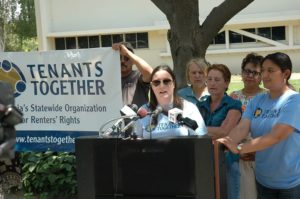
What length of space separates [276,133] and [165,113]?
823 mm

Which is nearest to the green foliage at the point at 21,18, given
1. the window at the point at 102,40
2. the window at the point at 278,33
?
the window at the point at 102,40

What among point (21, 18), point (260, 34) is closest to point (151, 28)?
point (260, 34)

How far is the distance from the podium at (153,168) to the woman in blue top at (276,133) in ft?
1.48

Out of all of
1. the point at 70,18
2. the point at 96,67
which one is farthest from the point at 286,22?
the point at 96,67

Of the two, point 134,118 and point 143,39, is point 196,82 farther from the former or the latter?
point 143,39

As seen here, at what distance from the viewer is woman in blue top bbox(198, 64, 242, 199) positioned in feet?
12.5

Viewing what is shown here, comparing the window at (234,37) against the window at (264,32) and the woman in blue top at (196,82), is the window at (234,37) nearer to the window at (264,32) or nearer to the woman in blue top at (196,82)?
the window at (264,32)

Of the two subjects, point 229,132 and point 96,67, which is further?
point 96,67

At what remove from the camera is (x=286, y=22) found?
27.2m

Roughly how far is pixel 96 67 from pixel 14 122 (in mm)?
3475

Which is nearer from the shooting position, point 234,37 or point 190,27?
point 190,27

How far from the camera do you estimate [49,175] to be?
5.73 metres

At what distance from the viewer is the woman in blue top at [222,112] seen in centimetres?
382

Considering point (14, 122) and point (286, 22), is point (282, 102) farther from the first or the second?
point (286, 22)
